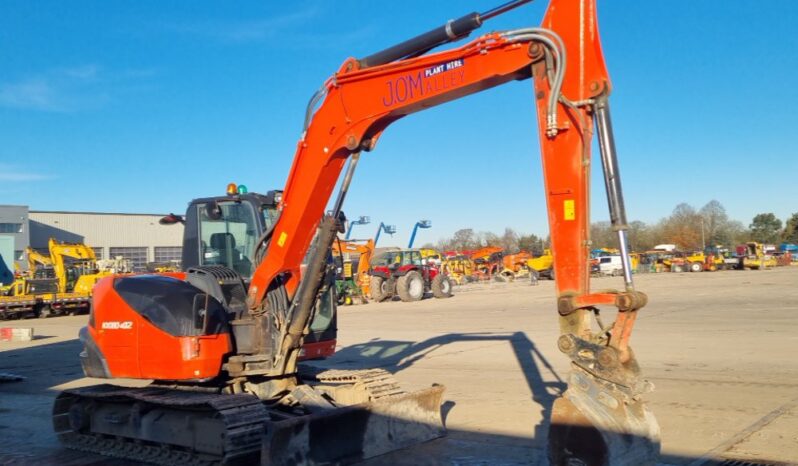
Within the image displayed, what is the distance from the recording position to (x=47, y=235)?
60219 millimetres

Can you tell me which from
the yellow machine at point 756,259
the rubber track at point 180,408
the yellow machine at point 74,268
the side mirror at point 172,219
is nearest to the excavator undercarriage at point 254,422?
the rubber track at point 180,408

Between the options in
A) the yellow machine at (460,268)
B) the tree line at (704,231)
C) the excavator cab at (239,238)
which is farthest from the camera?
the tree line at (704,231)

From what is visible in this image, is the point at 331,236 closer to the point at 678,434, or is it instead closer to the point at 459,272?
the point at 678,434

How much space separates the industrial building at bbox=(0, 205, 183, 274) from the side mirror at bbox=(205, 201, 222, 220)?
176 feet

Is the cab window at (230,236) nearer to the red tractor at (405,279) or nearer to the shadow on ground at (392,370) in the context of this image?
the shadow on ground at (392,370)

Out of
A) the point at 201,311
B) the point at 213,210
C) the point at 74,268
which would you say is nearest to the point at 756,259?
the point at 74,268

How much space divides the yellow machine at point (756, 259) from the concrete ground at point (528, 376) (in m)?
37.2

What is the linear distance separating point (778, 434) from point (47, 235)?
6328 centimetres

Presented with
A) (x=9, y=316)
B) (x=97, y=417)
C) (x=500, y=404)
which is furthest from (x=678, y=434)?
(x=9, y=316)

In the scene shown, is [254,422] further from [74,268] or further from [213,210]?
[74,268]

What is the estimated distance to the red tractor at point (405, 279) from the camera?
111 ft

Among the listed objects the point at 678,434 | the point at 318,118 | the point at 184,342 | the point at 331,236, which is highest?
the point at 318,118

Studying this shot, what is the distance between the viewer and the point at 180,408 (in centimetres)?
679

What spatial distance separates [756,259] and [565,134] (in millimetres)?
60334
